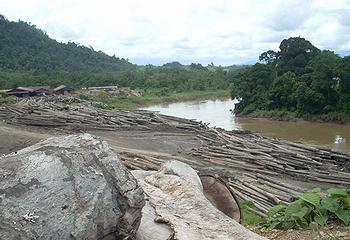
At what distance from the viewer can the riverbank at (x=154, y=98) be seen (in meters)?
39.0

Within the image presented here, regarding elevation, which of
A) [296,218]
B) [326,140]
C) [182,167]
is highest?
[182,167]

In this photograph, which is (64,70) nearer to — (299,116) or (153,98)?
(153,98)

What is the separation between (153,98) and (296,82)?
18.7 m

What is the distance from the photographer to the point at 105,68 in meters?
88.1

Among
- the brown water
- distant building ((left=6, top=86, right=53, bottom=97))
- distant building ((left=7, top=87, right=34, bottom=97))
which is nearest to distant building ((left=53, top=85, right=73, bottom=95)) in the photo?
distant building ((left=6, top=86, right=53, bottom=97))

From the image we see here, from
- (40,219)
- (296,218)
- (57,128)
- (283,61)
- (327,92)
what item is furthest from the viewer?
(283,61)

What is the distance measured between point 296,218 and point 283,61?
30013 mm

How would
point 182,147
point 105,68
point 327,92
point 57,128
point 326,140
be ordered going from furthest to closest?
1. point 105,68
2. point 327,92
3. point 326,140
4. point 57,128
5. point 182,147

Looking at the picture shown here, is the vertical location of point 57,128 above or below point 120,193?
below

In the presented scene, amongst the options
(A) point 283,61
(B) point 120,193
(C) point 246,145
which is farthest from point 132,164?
(A) point 283,61

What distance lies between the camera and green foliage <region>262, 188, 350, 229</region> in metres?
4.19

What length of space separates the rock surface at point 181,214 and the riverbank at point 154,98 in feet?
110

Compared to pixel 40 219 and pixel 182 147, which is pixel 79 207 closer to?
pixel 40 219

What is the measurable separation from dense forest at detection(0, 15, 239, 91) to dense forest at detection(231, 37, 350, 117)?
1889 centimetres
